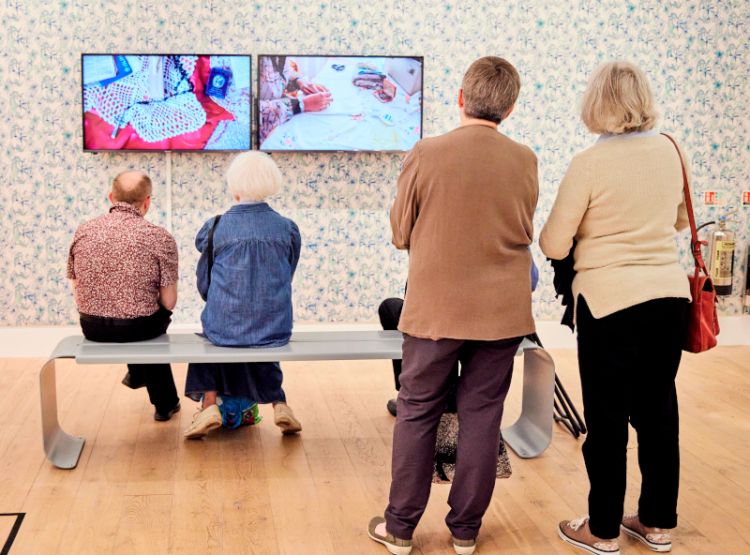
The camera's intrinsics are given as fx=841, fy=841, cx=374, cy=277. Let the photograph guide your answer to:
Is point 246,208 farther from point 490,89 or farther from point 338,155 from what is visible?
point 338,155

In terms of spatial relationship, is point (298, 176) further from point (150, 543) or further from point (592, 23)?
point (150, 543)

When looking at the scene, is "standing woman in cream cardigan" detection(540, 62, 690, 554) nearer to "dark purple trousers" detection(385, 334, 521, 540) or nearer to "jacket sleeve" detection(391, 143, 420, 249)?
"dark purple trousers" detection(385, 334, 521, 540)

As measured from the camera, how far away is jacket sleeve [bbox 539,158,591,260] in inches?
83.7

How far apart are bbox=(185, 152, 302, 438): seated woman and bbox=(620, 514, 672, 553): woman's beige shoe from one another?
1.37 meters

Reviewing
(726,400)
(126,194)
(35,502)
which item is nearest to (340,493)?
(35,502)

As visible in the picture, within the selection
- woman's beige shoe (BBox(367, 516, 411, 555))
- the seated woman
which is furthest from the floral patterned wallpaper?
woman's beige shoe (BBox(367, 516, 411, 555))

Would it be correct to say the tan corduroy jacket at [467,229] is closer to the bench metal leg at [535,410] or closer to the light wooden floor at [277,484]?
the light wooden floor at [277,484]

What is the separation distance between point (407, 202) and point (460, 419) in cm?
60

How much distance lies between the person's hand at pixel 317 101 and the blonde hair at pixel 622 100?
270cm

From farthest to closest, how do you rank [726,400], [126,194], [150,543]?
[726,400], [126,194], [150,543]

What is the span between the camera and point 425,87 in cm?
485

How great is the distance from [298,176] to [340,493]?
8.19 ft

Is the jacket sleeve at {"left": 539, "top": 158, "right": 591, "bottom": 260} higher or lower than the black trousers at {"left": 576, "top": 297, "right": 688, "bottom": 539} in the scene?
higher

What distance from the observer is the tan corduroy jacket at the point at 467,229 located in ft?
6.75
